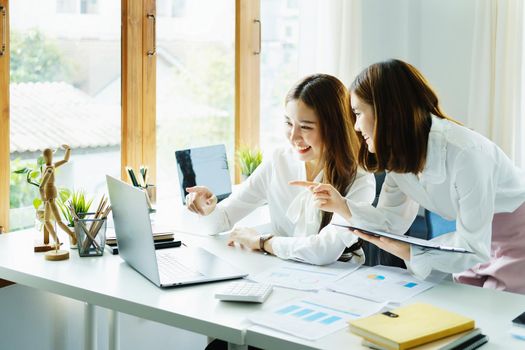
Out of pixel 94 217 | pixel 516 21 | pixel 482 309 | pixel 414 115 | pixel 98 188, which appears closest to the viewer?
pixel 482 309

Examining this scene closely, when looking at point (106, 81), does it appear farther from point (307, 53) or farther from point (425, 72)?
point (425, 72)

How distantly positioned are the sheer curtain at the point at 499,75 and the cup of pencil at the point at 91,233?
7.83ft

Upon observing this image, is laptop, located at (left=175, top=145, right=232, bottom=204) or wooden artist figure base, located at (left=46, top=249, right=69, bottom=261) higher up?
laptop, located at (left=175, top=145, right=232, bottom=204)

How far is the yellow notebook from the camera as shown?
1.38 metres

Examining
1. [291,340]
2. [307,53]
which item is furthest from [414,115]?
[307,53]

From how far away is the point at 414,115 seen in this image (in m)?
1.90

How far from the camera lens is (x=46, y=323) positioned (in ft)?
7.66

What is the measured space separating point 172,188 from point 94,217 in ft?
3.71

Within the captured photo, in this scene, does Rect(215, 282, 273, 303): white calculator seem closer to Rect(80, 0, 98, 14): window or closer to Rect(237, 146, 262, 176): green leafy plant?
Rect(80, 0, 98, 14): window

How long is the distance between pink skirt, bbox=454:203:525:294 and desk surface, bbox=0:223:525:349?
217mm

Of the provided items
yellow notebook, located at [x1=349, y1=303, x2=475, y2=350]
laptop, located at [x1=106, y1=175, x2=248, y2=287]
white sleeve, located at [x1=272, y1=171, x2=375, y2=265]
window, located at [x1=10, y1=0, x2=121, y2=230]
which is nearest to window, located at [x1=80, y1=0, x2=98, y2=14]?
window, located at [x1=10, y1=0, x2=121, y2=230]

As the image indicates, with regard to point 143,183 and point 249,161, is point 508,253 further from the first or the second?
point 249,161

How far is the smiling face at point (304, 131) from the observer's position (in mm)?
2266

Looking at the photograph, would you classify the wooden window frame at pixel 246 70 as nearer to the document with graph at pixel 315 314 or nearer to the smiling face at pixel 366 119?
the smiling face at pixel 366 119
